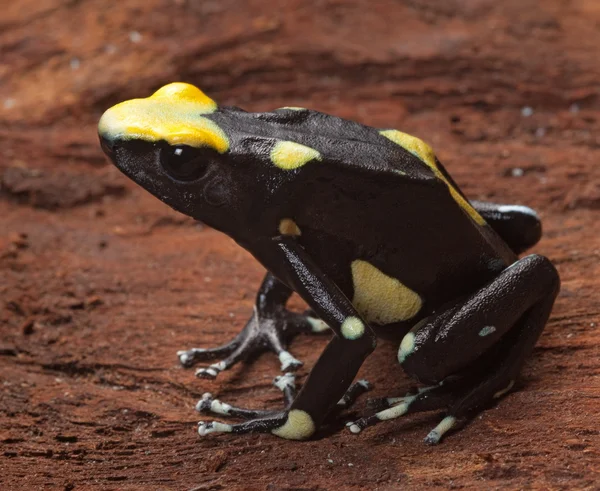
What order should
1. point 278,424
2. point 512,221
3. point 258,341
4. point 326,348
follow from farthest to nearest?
point 258,341
point 512,221
point 278,424
point 326,348

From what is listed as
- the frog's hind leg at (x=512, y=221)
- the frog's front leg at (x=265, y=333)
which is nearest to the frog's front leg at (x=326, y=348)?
the frog's front leg at (x=265, y=333)

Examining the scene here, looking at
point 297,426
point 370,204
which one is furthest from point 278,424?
point 370,204

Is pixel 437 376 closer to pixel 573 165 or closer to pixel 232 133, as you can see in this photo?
pixel 232 133

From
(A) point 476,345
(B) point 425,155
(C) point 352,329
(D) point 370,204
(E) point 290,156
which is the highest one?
(E) point 290,156

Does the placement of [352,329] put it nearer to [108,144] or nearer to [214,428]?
[214,428]

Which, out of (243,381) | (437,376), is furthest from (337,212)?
(243,381)

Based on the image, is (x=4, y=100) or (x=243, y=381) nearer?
(x=243, y=381)

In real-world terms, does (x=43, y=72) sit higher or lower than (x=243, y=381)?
higher
